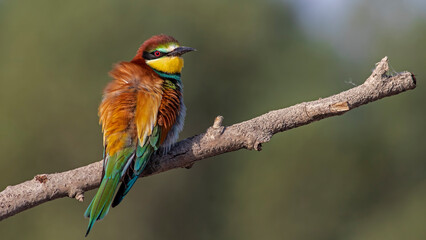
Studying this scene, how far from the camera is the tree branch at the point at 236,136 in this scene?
250cm

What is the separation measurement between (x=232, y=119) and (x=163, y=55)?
11450mm

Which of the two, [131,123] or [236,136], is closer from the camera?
[236,136]

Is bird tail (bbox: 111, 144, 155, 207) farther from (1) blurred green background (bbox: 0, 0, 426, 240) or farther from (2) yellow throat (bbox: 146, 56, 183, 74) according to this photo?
(1) blurred green background (bbox: 0, 0, 426, 240)

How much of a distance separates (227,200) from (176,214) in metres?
1.76

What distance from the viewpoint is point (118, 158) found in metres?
2.78

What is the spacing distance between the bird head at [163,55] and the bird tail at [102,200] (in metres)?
0.81

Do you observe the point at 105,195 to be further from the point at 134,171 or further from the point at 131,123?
the point at 131,123

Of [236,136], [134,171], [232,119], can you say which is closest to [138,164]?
[134,171]

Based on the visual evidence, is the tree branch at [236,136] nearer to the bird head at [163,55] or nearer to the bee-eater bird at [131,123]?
the bee-eater bird at [131,123]

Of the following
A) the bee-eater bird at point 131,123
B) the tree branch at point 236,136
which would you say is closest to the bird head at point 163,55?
the bee-eater bird at point 131,123

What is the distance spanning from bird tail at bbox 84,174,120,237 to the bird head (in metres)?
0.81

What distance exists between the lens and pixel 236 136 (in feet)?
8.61

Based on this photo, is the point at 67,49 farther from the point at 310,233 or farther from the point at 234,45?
the point at 310,233

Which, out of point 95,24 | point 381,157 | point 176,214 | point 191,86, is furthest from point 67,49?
point 381,157
